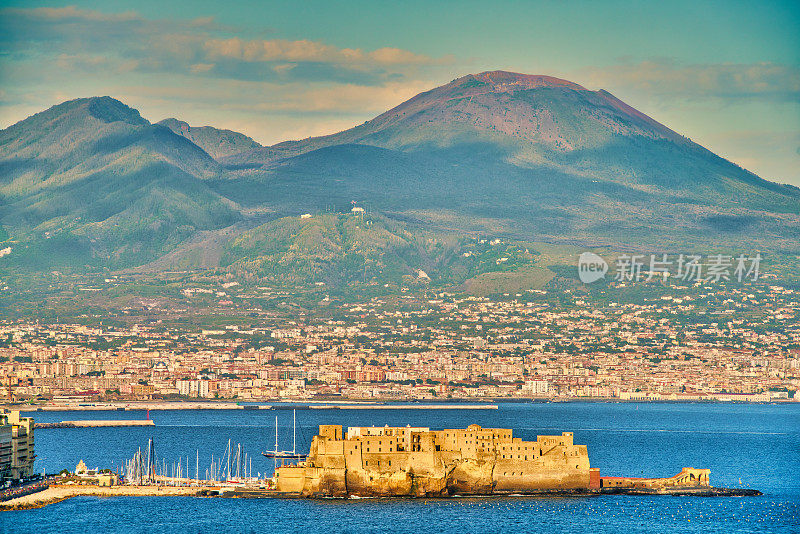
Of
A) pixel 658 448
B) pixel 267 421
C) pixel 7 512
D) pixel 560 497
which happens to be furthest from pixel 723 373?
pixel 7 512

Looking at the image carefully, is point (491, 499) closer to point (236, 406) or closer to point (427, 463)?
point (427, 463)

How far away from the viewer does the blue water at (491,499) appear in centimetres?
6400

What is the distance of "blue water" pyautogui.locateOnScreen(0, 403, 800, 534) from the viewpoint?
210 feet

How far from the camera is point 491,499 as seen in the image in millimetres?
68250

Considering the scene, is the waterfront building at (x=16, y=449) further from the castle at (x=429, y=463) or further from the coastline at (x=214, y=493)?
the castle at (x=429, y=463)

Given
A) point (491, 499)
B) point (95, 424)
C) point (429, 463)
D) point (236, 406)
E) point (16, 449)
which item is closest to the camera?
point (429, 463)

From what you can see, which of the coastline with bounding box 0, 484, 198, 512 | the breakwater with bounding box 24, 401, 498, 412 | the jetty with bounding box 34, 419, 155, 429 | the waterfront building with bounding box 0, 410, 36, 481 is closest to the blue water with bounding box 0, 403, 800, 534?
the coastline with bounding box 0, 484, 198, 512

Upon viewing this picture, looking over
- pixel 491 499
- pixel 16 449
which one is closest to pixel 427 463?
pixel 491 499

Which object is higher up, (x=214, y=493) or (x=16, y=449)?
(x=16, y=449)

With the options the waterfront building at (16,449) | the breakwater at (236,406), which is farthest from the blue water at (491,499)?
the waterfront building at (16,449)

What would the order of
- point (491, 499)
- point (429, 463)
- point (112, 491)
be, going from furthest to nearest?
point (112, 491) < point (491, 499) < point (429, 463)

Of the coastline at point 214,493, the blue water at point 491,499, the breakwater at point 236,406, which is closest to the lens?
the blue water at point 491,499

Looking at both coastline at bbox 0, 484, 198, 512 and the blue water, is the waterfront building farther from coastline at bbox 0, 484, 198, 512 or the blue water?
the blue water

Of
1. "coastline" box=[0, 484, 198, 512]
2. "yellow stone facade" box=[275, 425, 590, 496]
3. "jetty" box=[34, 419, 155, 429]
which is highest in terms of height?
"yellow stone facade" box=[275, 425, 590, 496]
